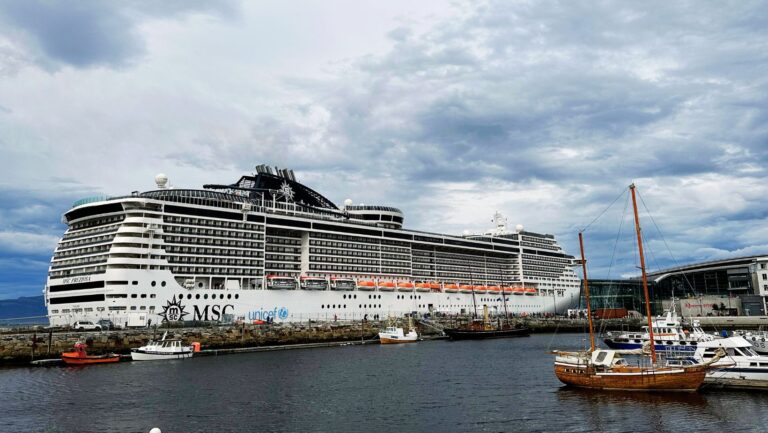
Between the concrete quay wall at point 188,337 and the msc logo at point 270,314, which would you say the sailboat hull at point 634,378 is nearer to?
the concrete quay wall at point 188,337

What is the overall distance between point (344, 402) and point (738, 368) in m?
24.4

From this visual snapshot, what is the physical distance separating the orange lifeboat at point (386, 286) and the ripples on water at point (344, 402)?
4599cm

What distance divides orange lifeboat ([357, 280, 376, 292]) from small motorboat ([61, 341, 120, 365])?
4414 cm

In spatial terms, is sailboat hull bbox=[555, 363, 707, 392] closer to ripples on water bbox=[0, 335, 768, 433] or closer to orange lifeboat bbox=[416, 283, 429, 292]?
ripples on water bbox=[0, 335, 768, 433]

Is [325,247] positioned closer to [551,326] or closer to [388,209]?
[388,209]

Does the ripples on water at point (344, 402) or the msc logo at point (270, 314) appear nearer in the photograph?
the ripples on water at point (344, 402)

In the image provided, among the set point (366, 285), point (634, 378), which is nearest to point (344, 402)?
point (634, 378)

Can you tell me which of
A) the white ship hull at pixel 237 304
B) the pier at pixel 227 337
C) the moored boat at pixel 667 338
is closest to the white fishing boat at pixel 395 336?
the pier at pixel 227 337

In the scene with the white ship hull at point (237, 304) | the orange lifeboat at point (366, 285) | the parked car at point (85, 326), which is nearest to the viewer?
the parked car at point (85, 326)

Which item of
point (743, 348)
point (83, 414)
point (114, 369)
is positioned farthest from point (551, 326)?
point (83, 414)

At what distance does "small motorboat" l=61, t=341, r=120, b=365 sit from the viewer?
51.2 m

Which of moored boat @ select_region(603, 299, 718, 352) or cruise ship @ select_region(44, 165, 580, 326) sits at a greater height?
cruise ship @ select_region(44, 165, 580, 326)

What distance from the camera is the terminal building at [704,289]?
10212cm

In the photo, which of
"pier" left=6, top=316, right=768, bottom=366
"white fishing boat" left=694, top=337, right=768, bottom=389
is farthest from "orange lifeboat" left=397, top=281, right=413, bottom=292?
"white fishing boat" left=694, top=337, right=768, bottom=389
